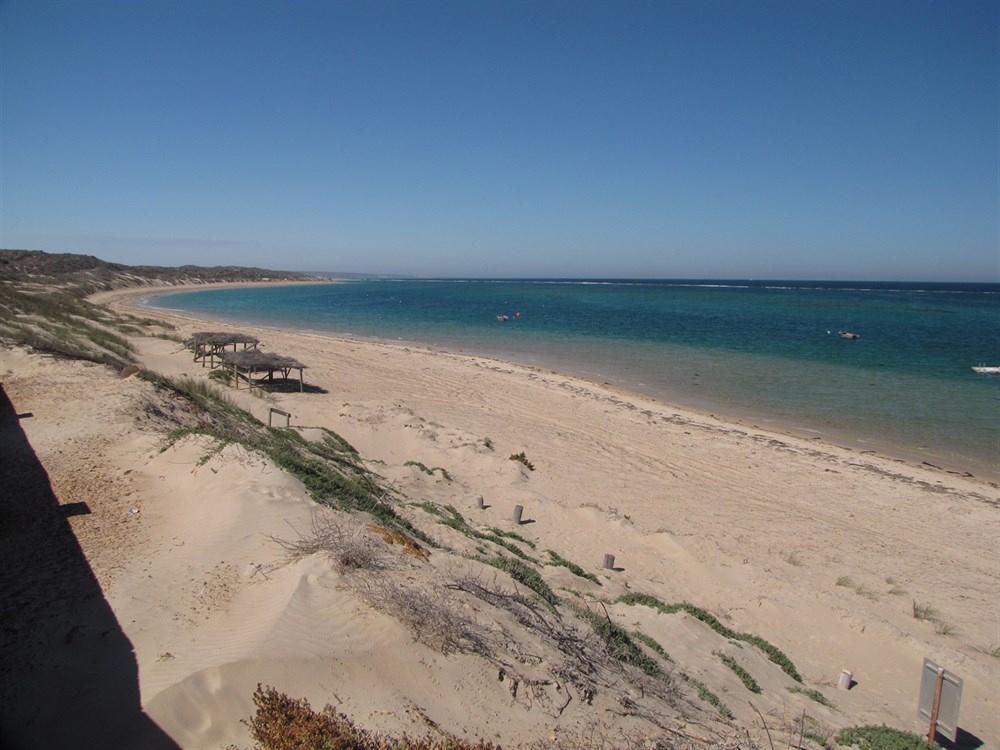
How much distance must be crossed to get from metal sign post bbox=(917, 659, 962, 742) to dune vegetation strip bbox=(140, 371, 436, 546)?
5.91 meters

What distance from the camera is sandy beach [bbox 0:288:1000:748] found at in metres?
4.13

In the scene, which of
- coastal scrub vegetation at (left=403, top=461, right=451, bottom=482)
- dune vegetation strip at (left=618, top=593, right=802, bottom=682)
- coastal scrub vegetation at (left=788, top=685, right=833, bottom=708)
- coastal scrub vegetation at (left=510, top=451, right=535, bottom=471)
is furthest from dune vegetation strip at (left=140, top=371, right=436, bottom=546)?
coastal scrub vegetation at (left=788, top=685, right=833, bottom=708)

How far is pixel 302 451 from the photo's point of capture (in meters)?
10.7

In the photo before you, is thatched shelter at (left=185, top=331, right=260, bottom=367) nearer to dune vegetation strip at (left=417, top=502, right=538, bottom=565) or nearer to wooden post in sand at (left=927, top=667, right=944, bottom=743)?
dune vegetation strip at (left=417, top=502, right=538, bottom=565)

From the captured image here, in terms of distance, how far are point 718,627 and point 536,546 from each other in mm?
3180

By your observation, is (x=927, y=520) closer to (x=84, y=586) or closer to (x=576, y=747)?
(x=576, y=747)

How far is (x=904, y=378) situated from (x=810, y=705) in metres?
26.5

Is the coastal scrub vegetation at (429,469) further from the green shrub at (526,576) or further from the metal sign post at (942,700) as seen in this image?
the metal sign post at (942,700)

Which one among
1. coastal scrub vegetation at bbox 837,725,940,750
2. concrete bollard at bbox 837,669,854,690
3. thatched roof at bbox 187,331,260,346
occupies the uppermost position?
thatched roof at bbox 187,331,260,346

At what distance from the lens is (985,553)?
1088 cm

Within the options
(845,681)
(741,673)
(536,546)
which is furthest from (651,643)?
(536,546)

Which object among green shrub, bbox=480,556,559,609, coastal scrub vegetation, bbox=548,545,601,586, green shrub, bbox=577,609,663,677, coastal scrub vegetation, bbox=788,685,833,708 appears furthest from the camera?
coastal scrub vegetation, bbox=548,545,601,586

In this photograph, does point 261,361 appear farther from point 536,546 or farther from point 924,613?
point 924,613

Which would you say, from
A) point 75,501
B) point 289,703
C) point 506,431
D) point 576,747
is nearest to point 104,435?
point 75,501
